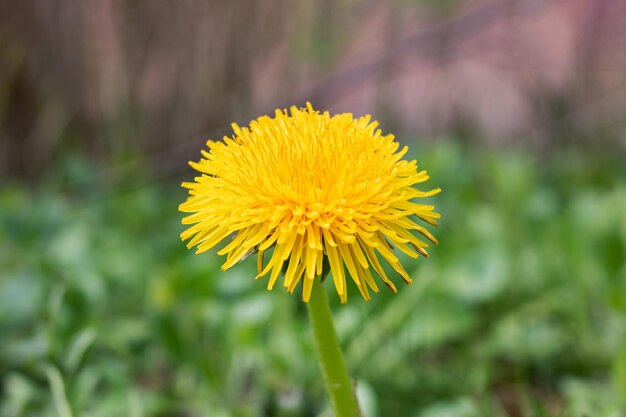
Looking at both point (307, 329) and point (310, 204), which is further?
point (307, 329)

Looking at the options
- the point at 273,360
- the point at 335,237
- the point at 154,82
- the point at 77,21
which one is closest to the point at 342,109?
the point at 154,82

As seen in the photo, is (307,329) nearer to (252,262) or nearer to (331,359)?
(252,262)

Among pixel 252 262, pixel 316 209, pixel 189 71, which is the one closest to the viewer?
pixel 316 209

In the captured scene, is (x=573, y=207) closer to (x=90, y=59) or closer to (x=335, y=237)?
(x=335, y=237)

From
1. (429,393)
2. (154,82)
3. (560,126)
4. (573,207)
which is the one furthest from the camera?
(154,82)

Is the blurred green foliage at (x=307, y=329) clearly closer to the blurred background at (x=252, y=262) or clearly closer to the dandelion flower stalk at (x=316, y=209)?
the blurred background at (x=252, y=262)

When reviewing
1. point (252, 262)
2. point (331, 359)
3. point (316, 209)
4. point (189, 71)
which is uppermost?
→ point (189, 71)

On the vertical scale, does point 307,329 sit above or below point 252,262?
below

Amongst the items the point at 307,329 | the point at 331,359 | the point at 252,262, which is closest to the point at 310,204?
the point at 331,359
